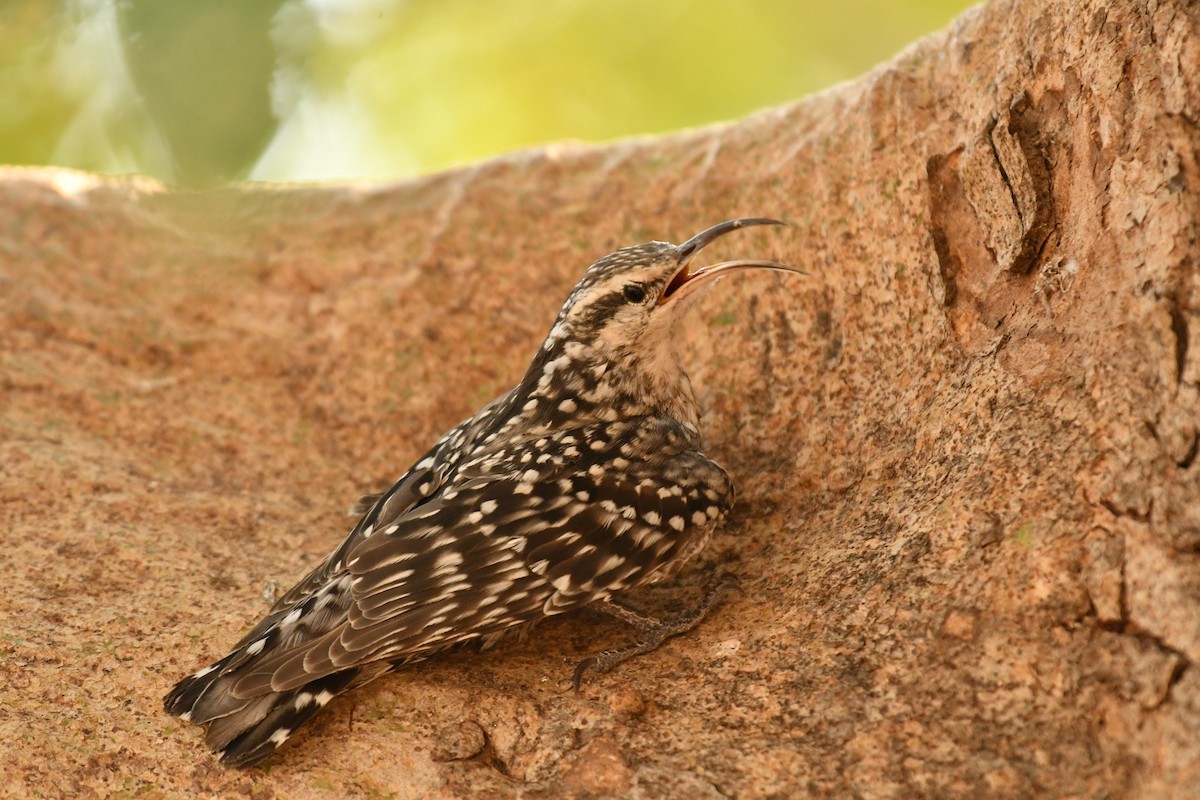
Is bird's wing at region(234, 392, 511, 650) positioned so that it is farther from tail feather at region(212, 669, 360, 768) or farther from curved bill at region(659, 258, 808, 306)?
curved bill at region(659, 258, 808, 306)

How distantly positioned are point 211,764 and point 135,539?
1.46m

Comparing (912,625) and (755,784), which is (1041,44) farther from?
(755,784)

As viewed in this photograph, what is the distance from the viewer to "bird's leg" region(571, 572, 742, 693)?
11.8 feet

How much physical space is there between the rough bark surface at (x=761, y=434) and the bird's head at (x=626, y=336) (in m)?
0.52

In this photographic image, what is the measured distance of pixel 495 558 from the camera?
3.46 m

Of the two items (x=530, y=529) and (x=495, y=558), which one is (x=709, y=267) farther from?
(x=495, y=558)

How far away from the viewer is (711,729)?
3.23 meters

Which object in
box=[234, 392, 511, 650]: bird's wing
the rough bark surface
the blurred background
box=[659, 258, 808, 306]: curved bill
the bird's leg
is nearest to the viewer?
the blurred background

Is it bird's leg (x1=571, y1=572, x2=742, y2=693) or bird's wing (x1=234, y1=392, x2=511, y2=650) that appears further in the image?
bird's wing (x1=234, y1=392, x2=511, y2=650)

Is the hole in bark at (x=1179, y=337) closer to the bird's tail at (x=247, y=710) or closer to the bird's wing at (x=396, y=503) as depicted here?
the bird's wing at (x=396, y=503)

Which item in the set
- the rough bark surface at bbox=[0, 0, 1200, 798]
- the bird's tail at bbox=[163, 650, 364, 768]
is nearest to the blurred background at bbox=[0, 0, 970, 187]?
the rough bark surface at bbox=[0, 0, 1200, 798]

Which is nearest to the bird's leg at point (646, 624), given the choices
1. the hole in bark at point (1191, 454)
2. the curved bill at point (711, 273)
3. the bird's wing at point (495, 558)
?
the bird's wing at point (495, 558)

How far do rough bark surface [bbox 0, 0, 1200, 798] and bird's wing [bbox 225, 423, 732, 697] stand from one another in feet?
0.94

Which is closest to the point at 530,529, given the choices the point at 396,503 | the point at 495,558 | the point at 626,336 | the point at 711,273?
the point at 495,558
